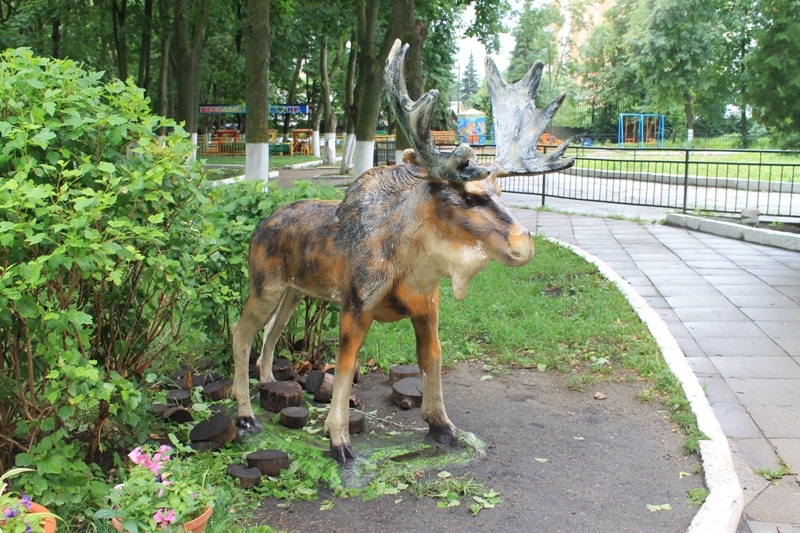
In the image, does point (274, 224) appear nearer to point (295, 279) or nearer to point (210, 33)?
point (295, 279)

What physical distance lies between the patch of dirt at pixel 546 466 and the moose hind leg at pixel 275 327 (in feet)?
2.56

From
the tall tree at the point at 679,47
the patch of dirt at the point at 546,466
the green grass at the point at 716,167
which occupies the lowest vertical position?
the patch of dirt at the point at 546,466

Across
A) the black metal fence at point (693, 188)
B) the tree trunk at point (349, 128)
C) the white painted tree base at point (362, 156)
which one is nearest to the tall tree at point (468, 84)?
the tree trunk at point (349, 128)

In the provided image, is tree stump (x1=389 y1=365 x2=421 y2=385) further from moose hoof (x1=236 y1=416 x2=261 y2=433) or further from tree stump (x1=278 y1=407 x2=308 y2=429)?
moose hoof (x1=236 y1=416 x2=261 y2=433)

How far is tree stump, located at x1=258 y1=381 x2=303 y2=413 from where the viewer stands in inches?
208

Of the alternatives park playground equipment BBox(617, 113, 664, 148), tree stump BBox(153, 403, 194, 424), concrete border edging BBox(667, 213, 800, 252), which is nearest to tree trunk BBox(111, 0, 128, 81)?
concrete border edging BBox(667, 213, 800, 252)

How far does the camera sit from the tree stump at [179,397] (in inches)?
206

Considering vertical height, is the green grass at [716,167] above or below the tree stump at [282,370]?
above

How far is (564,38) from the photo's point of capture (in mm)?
65750

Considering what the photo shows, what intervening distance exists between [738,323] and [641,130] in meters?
38.9

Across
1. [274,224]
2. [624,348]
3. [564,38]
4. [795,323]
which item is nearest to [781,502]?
[624,348]

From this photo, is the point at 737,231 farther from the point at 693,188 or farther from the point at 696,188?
the point at 693,188

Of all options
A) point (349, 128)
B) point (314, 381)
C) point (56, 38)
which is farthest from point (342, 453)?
point (56, 38)

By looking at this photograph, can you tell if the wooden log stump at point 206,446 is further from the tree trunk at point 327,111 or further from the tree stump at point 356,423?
the tree trunk at point 327,111
